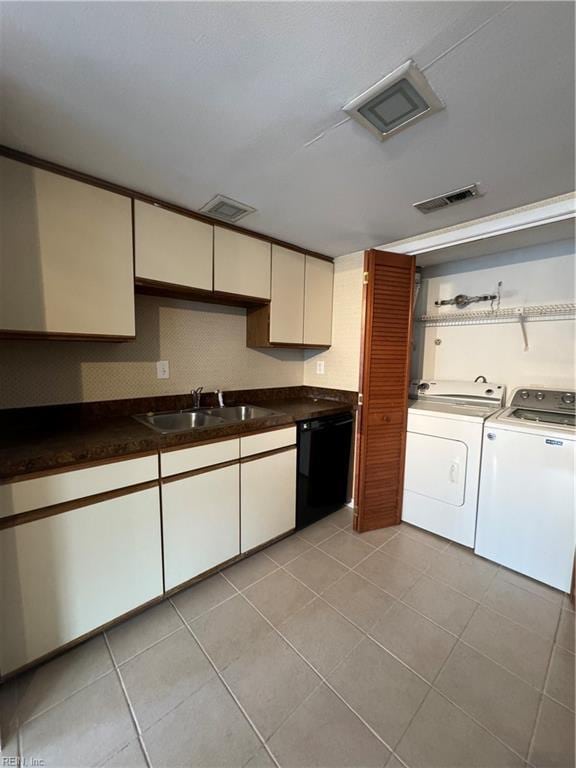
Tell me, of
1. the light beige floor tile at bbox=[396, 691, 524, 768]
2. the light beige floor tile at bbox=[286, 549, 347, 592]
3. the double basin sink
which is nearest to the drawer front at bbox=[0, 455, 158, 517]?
the double basin sink

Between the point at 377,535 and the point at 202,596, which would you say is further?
the point at 377,535

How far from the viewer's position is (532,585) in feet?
6.06

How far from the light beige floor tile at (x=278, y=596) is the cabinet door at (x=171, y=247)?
184 centimetres

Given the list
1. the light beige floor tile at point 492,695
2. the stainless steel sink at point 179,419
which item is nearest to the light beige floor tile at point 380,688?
the light beige floor tile at point 492,695

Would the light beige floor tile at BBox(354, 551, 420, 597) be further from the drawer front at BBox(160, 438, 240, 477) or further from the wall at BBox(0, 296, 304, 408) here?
the wall at BBox(0, 296, 304, 408)

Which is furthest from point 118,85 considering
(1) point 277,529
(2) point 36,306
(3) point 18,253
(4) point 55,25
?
(1) point 277,529

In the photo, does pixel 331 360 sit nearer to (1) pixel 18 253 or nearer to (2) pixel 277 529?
(2) pixel 277 529

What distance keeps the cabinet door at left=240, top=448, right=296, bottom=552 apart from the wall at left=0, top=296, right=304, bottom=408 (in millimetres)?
798

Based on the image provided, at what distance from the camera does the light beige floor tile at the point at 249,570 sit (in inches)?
72.5

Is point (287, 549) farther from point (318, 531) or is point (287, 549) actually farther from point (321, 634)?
point (321, 634)

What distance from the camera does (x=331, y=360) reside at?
111 inches

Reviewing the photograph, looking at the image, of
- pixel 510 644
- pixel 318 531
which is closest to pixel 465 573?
pixel 510 644

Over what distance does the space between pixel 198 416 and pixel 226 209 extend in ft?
4.49

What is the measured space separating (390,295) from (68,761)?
2726 mm
